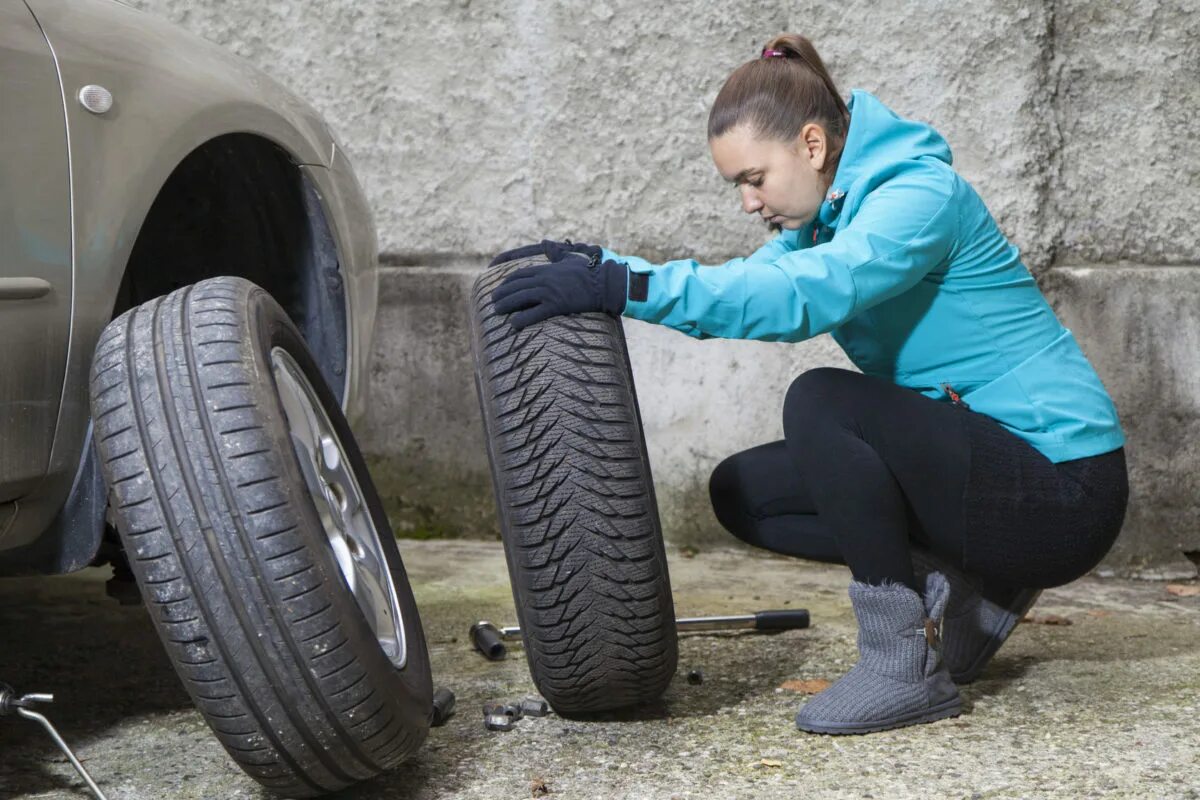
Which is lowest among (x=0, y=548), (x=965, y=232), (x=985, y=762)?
(x=985, y=762)

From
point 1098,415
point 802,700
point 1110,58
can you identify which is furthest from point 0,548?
point 1110,58

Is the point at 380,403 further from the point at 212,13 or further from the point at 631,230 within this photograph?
the point at 212,13

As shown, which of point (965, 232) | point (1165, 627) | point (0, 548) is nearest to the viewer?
point (0, 548)

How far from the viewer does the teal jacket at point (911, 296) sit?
2164 mm

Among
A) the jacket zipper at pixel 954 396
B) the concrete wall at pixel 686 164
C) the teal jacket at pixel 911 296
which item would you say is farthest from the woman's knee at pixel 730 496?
the concrete wall at pixel 686 164

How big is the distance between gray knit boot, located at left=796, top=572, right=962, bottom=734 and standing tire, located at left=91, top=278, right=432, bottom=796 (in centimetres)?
74

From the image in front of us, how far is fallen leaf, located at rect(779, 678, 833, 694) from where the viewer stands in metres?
2.54

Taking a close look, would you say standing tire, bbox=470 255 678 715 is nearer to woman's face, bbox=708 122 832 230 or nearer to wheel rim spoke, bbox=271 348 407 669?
wheel rim spoke, bbox=271 348 407 669

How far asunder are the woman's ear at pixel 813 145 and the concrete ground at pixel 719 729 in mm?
964

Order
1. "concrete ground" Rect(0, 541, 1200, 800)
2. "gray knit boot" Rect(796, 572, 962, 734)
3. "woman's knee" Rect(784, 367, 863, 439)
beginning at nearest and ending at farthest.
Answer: "concrete ground" Rect(0, 541, 1200, 800) → "gray knit boot" Rect(796, 572, 962, 734) → "woman's knee" Rect(784, 367, 863, 439)

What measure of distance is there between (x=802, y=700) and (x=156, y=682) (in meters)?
1.24

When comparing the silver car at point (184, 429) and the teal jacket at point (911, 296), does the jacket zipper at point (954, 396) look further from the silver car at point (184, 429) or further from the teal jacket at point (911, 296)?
the silver car at point (184, 429)

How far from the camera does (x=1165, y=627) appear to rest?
3.13 metres

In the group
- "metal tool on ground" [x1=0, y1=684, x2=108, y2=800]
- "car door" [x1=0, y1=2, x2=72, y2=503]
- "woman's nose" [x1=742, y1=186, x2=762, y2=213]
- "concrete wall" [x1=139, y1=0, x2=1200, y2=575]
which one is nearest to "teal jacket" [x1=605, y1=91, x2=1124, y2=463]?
"woman's nose" [x1=742, y1=186, x2=762, y2=213]
